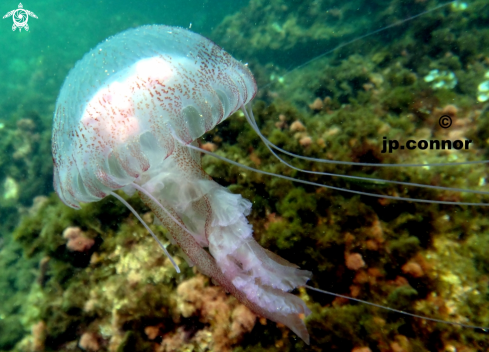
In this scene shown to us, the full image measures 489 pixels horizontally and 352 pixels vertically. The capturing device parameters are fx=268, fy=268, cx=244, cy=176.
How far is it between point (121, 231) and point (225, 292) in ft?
5.62

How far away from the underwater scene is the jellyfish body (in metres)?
0.01

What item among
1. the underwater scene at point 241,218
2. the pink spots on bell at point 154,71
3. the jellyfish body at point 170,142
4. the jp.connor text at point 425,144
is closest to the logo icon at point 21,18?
the underwater scene at point 241,218

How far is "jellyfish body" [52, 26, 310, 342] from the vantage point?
1.96 m

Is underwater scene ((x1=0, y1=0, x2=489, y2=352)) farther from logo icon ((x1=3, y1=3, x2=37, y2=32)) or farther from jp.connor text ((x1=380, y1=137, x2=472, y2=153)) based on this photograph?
logo icon ((x1=3, y1=3, x2=37, y2=32))

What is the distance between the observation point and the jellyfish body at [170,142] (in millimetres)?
1955

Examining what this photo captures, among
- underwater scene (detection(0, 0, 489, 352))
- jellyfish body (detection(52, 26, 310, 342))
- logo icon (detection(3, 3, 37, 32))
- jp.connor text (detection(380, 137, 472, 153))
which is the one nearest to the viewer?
jellyfish body (detection(52, 26, 310, 342))

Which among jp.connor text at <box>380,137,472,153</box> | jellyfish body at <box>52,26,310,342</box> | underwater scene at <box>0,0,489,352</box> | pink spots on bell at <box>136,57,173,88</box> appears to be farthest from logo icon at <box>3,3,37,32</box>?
jp.connor text at <box>380,137,472,153</box>

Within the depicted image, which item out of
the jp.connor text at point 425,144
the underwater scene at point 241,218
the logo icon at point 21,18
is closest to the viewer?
the underwater scene at point 241,218

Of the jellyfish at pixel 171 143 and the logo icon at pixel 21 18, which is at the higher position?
the logo icon at pixel 21 18

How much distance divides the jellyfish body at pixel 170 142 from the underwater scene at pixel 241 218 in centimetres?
1

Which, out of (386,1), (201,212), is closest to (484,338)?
(201,212)

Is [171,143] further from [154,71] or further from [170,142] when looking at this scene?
[154,71]

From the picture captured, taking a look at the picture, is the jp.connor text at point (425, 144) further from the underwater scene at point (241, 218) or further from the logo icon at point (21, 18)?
the logo icon at point (21, 18)

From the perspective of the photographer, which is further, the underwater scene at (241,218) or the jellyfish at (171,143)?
the underwater scene at (241,218)
